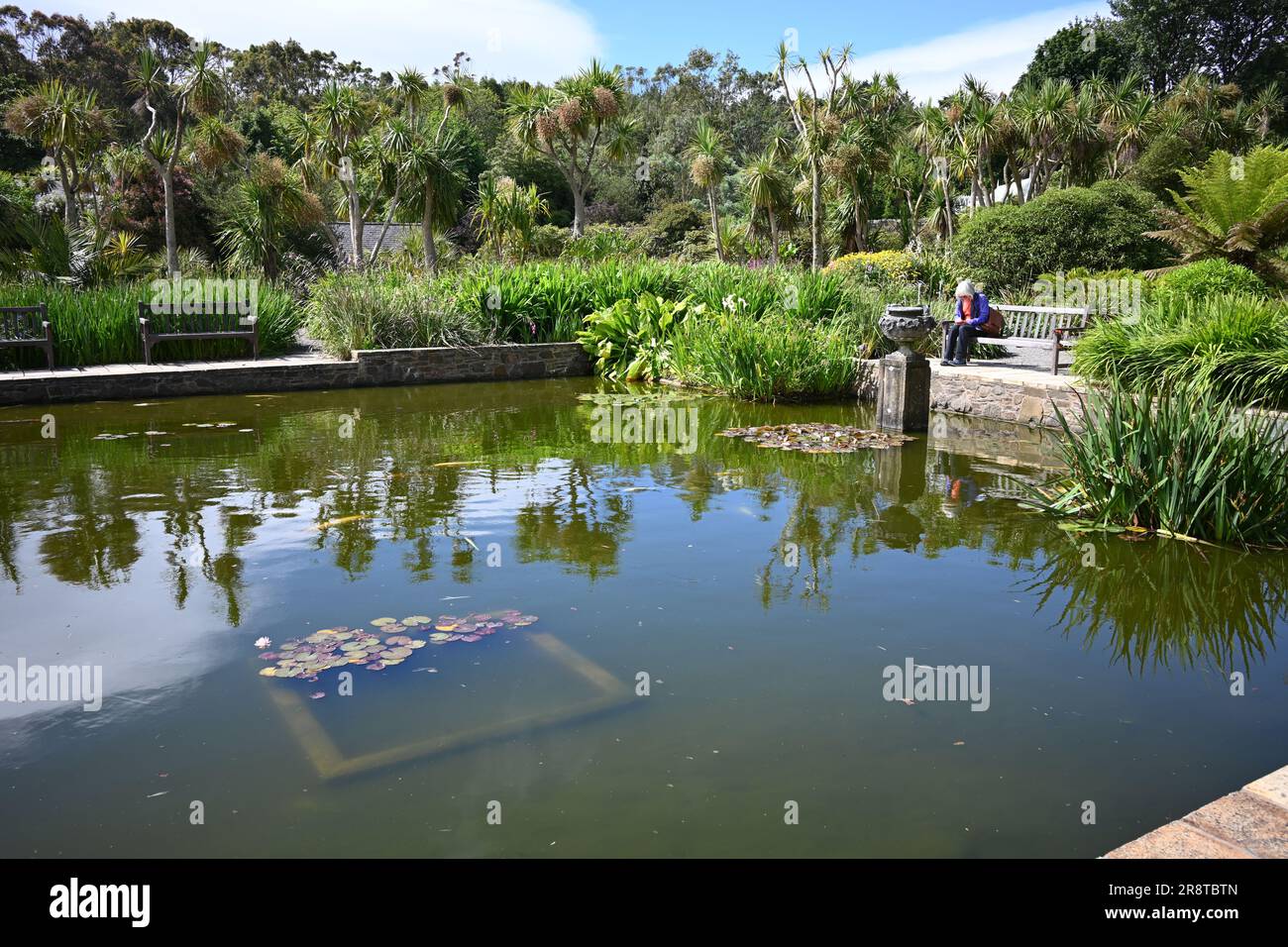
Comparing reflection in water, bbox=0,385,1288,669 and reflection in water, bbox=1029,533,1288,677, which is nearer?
reflection in water, bbox=1029,533,1288,677

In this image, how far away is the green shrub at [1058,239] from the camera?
18.0 meters

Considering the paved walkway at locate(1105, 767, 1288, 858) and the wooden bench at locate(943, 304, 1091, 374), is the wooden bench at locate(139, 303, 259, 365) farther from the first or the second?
the paved walkway at locate(1105, 767, 1288, 858)

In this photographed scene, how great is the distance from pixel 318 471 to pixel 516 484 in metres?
1.69

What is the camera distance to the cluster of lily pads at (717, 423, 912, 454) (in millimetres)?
8906

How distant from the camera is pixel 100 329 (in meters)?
13.5

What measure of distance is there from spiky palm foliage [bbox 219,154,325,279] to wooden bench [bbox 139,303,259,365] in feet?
27.8

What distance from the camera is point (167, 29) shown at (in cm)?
5456

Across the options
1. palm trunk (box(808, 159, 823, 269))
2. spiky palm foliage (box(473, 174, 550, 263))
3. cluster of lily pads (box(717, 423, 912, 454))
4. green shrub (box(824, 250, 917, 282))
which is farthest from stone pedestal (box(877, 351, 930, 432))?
spiky palm foliage (box(473, 174, 550, 263))

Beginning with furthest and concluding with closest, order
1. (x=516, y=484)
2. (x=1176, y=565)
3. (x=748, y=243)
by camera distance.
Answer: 1. (x=748, y=243)
2. (x=516, y=484)
3. (x=1176, y=565)

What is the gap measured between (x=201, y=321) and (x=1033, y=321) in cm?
1139

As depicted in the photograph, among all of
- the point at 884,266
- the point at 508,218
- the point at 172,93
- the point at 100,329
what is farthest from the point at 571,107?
the point at 100,329

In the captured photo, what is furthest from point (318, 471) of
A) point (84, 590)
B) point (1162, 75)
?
point (1162, 75)
